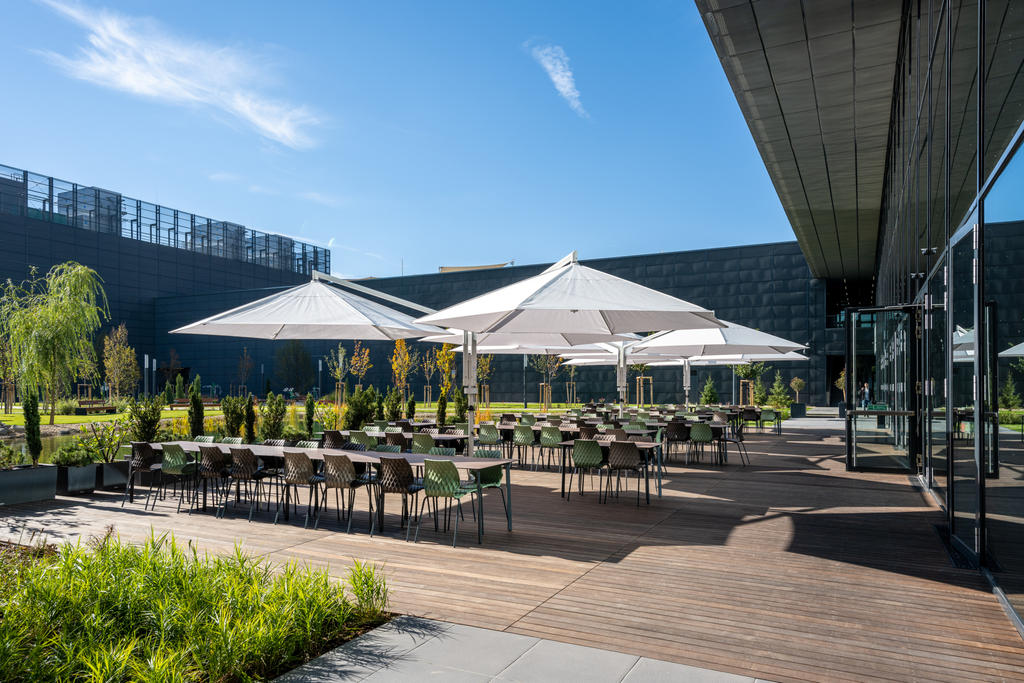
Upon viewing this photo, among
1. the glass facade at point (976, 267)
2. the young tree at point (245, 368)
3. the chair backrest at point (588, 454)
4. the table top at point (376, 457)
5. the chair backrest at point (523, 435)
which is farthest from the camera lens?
the young tree at point (245, 368)

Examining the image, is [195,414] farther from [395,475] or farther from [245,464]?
[395,475]

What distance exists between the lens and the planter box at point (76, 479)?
32.3 feet

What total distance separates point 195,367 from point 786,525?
58009mm

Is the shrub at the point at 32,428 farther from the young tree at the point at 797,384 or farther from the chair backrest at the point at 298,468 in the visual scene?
the young tree at the point at 797,384

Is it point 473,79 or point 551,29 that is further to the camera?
point 473,79

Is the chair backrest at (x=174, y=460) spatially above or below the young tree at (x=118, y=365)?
below

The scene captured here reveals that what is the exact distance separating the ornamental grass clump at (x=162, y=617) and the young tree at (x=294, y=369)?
1952 inches

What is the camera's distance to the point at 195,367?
189 feet

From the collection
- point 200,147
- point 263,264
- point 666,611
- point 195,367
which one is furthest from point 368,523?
point 263,264

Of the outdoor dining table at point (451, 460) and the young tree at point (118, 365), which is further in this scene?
the young tree at point (118, 365)

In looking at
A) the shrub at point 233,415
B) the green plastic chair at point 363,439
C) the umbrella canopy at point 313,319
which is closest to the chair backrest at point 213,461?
the umbrella canopy at point 313,319

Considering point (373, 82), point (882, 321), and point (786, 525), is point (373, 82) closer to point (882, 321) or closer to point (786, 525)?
point (882, 321)

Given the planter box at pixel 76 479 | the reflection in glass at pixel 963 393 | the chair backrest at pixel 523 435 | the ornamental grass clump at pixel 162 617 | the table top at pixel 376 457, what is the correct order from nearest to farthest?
the ornamental grass clump at pixel 162 617 → the reflection in glass at pixel 963 393 → the table top at pixel 376 457 → the planter box at pixel 76 479 → the chair backrest at pixel 523 435

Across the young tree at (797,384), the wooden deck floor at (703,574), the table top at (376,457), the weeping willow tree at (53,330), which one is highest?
the weeping willow tree at (53,330)
